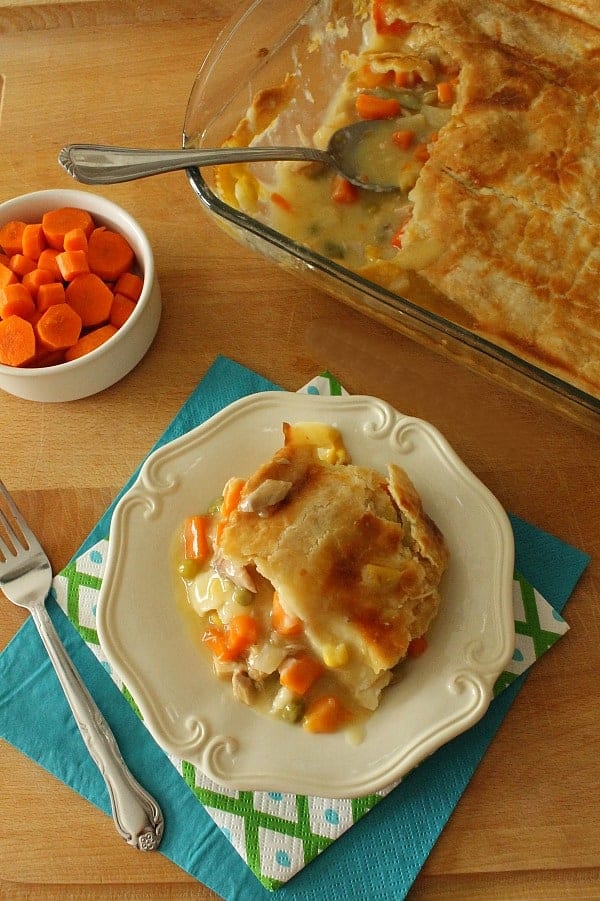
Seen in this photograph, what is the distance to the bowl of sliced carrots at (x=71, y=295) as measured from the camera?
188 centimetres

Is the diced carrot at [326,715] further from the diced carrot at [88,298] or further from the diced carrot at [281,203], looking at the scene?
the diced carrot at [281,203]

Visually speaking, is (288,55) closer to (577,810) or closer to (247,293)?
(247,293)

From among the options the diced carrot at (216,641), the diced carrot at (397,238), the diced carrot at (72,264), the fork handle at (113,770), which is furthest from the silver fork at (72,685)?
the diced carrot at (397,238)

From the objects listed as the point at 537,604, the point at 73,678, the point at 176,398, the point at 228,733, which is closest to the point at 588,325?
the point at 537,604

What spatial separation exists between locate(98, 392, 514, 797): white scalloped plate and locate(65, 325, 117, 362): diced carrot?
0.31 meters

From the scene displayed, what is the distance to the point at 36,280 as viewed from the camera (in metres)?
1.94

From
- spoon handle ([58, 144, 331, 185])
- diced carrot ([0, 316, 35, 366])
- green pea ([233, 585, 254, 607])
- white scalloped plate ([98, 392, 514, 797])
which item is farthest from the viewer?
diced carrot ([0, 316, 35, 366])

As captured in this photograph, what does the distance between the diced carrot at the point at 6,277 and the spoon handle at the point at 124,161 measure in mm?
→ 304

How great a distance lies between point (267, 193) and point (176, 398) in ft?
1.69

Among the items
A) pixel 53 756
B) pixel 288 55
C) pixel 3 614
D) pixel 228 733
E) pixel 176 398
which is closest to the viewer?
pixel 228 733

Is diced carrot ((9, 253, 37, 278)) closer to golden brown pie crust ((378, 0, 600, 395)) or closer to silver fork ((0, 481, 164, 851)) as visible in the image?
silver fork ((0, 481, 164, 851))

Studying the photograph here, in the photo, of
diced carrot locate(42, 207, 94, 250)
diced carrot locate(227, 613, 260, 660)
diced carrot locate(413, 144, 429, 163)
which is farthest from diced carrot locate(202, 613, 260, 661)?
diced carrot locate(413, 144, 429, 163)

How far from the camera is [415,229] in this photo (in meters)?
1.86

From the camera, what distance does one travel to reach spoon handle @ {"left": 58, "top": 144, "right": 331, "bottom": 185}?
1.77 metres
